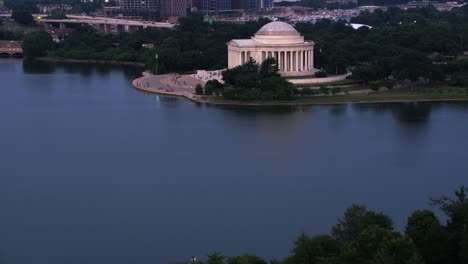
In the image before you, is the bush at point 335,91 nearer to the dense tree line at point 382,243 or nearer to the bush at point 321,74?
the bush at point 321,74

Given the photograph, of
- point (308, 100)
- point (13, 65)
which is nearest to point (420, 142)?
point (308, 100)

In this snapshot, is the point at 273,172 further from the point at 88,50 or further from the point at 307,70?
the point at 88,50

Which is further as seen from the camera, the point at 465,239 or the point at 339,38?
the point at 339,38

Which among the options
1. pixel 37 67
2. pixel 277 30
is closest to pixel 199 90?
pixel 277 30

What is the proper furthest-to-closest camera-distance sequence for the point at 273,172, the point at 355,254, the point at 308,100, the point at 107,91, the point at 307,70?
the point at 307,70
the point at 107,91
the point at 308,100
the point at 273,172
the point at 355,254

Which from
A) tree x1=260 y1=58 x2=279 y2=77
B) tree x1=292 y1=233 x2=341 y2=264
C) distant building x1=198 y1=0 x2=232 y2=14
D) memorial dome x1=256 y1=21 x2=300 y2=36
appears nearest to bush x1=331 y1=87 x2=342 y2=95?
tree x1=260 y1=58 x2=279 y2=77

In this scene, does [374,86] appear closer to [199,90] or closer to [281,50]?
[281,50]

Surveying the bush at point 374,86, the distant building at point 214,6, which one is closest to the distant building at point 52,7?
the distant building at point 214,6

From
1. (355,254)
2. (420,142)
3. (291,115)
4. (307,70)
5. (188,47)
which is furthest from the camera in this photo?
(188,47)
